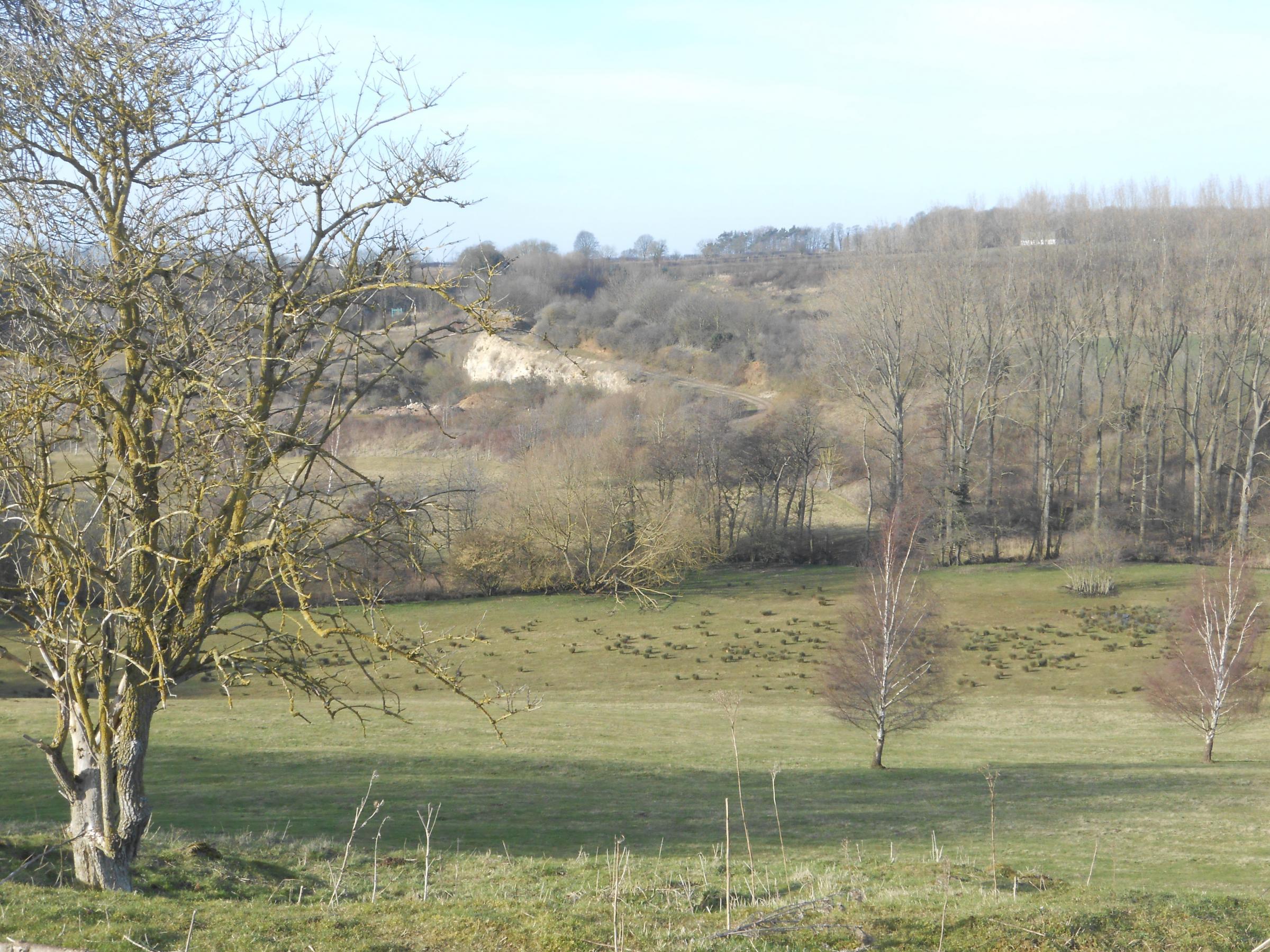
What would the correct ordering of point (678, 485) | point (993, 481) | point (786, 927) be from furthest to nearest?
1. point (993, 481)
2. point (678, 485)
3. point (786, 927)

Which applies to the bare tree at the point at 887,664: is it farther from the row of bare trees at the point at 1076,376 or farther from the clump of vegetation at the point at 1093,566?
the row of bare trees at the point at 1076,376

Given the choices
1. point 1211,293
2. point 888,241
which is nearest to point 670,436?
point 888,241

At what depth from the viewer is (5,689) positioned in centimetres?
3116

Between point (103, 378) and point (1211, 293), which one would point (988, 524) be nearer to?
point (1211, 293)

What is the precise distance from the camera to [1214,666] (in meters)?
23.6

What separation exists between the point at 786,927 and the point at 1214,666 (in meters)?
22.3

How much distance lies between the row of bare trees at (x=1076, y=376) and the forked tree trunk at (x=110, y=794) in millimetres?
51843

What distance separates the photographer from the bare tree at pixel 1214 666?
23.8m

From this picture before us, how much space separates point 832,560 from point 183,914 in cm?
5236

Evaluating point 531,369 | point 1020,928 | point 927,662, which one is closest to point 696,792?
point 927,662

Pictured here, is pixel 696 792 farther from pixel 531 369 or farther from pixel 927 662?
pixel 531 369

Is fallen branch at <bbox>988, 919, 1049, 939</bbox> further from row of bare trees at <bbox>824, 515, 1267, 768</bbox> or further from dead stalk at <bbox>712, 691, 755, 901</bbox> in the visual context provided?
row of bare trees at <bbox>824, 515, 1267, 768</bbox>

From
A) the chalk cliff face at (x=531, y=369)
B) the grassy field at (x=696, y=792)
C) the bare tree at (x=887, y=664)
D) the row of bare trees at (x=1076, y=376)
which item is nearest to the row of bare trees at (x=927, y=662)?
the bare tree at (x=887, y=664)

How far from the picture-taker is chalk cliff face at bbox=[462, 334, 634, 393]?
73.8 metres
